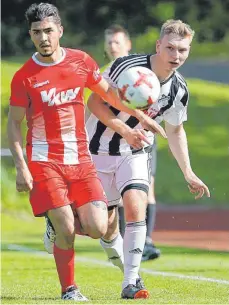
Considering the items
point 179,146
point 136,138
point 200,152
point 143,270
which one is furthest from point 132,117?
point 200,152

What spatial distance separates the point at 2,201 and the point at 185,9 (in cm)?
2484

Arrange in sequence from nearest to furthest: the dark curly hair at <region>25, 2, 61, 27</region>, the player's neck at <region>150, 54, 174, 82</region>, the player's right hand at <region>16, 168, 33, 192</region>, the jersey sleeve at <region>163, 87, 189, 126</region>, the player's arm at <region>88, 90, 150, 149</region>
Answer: the player's right hand at <region>16, 168, 33, 192</region> < the player's arm at <region>88, 90, 150, 149</region> < the dark curly hair at <region>25, 2, 61, 27</region> < the player's neck at <region>150, 54, 174, 82</region> < the jersey sleeve at <region>163, 87, 189, 126</region>

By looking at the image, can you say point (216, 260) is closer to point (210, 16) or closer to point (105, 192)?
point (105, 192)

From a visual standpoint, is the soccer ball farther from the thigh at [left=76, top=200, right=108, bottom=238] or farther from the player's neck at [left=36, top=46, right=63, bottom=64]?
the thigh at [left=76, top=200, right=108, bottom=238]

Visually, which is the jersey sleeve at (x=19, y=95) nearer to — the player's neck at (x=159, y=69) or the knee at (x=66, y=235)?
the knee at (x=66, y=235)

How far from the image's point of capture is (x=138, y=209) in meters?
9.44

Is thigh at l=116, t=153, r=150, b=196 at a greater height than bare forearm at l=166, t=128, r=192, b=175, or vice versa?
bare forearm at l=166, t=128, r=192, b=175

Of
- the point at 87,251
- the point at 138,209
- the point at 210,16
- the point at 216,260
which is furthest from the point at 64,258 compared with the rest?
the point at 210,16

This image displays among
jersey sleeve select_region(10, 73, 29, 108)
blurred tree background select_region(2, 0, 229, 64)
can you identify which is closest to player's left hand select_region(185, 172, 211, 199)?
jersey sleeve select_region(10, 73, 29, 108)

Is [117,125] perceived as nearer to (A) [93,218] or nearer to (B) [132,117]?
(B) [132,117]

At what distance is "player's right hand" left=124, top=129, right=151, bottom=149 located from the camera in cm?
903

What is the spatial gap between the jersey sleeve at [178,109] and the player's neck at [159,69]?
0.67 feet

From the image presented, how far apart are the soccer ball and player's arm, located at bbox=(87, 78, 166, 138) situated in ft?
0.35

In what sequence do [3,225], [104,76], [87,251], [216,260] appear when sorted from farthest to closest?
[3,225], [87,251], [216,260], [104,76]
